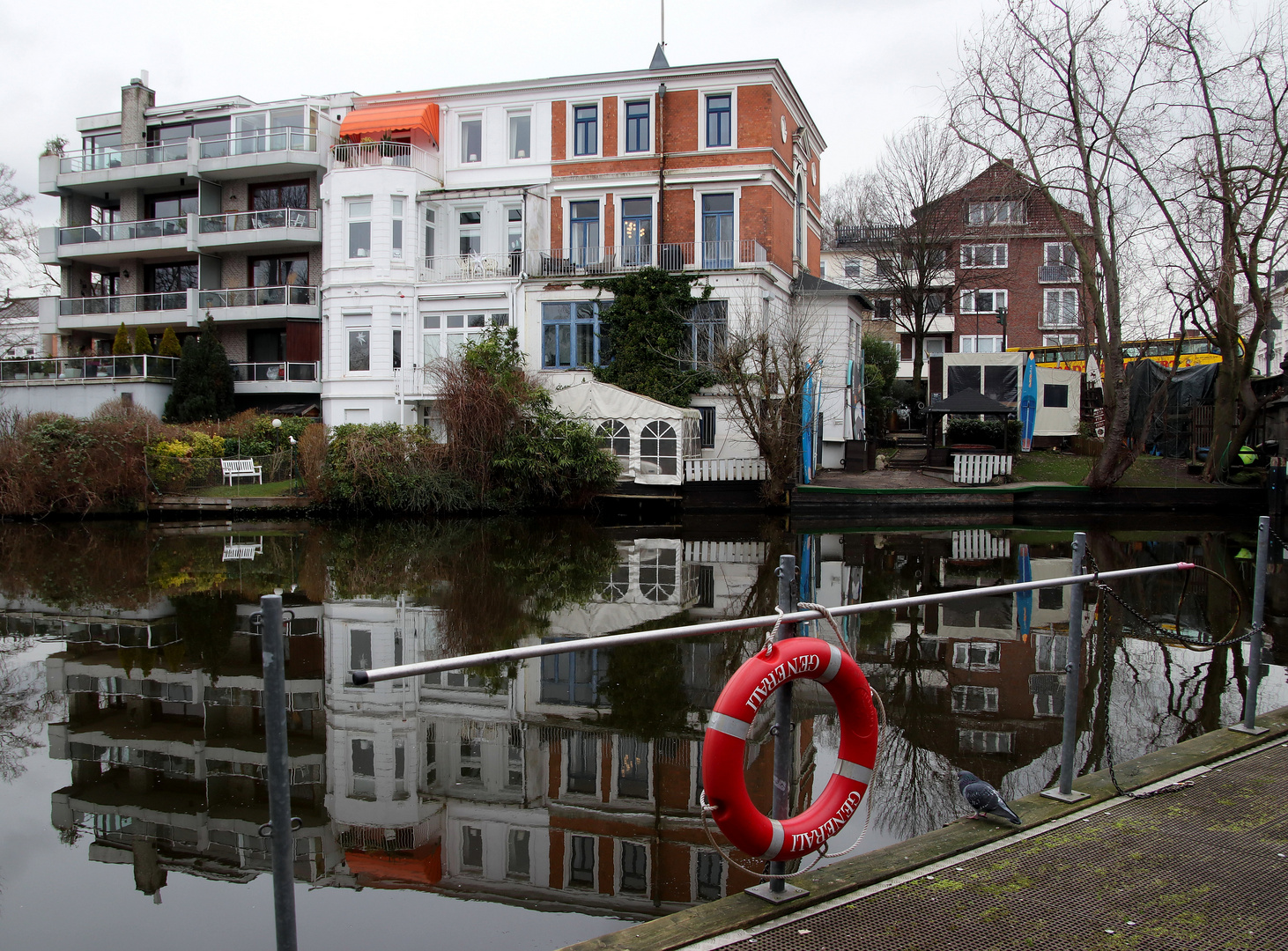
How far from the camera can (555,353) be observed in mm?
31297

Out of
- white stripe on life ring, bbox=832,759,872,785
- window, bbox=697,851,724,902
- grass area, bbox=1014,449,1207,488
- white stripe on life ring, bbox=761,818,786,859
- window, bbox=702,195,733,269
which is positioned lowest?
window, bbox=697,851,724,902

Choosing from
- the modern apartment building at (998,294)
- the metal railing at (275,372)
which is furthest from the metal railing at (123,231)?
the modern apartment building at (998,294)

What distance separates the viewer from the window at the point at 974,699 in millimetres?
7637

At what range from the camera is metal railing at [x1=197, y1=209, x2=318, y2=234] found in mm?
34375

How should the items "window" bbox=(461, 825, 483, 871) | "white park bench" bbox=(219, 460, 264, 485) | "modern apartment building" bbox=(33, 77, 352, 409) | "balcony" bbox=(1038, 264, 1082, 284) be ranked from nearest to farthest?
"window" bbox=(461, 825, 483, 871), "white park bench" bbox=(219, 460, 264, 485), "modern apartment building" bbox=(33, 77, 352, 409), "balcony" bbox=(1038, 264, 1082, 284)

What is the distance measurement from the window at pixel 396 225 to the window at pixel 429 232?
92 centimetres

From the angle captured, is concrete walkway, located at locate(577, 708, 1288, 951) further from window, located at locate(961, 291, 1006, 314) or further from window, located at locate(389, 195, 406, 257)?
window, located at locate(961, 291, 1006, 314)

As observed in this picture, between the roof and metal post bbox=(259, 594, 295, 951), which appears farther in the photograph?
the roof

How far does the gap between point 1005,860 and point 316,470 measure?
2382cm

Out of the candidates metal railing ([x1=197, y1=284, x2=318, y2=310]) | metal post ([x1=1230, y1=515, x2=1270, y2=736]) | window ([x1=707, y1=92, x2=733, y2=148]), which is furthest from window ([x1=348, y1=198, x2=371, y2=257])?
metal post ([x1=1230, y1=515, x2=1270, y2=736])

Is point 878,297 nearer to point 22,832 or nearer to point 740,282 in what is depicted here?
point 740,282

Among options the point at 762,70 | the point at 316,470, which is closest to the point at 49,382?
the point at 316,470

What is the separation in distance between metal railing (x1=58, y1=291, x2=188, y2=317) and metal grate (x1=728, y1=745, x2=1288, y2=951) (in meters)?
37.7

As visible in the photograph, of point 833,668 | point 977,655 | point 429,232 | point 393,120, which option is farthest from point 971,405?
point 833,668
